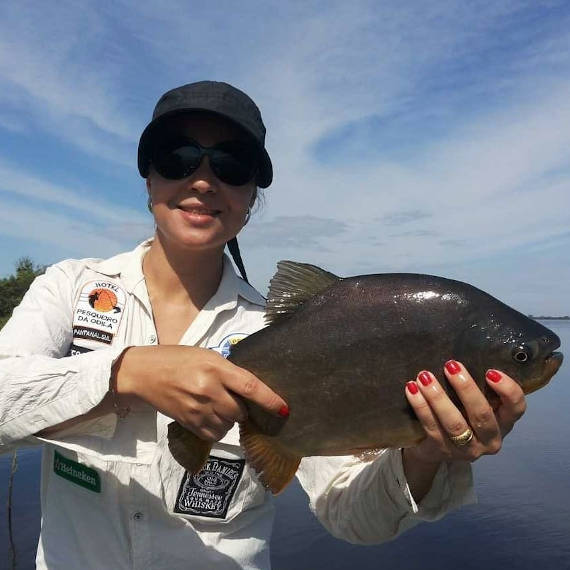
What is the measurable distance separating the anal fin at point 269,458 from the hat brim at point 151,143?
181 centimetres

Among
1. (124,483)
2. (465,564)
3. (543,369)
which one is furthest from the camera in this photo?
(465,564)

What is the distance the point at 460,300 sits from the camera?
2961 mm

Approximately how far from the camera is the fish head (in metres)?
2.89

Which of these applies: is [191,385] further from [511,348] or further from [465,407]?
[511,348]

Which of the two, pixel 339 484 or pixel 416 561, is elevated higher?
pixel 339 484

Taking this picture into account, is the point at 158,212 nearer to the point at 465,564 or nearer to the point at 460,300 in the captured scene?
the point at 460,300

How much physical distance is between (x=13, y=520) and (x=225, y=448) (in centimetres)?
1085

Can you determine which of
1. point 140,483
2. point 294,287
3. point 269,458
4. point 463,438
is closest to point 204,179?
point 294,287

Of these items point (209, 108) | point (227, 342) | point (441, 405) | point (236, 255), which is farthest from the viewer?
point (236, 255)

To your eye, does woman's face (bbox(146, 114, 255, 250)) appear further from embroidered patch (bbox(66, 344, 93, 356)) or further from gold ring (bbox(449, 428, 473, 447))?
gold ring (bbox(449, 428, 473, 447))

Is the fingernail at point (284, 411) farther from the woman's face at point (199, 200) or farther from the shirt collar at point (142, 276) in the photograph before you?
the woman's face at point (199, 200)

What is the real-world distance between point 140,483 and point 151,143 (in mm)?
2158

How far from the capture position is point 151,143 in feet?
12.1

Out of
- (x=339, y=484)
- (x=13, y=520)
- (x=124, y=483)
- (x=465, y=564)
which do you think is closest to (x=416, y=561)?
(x=465, y=564)
